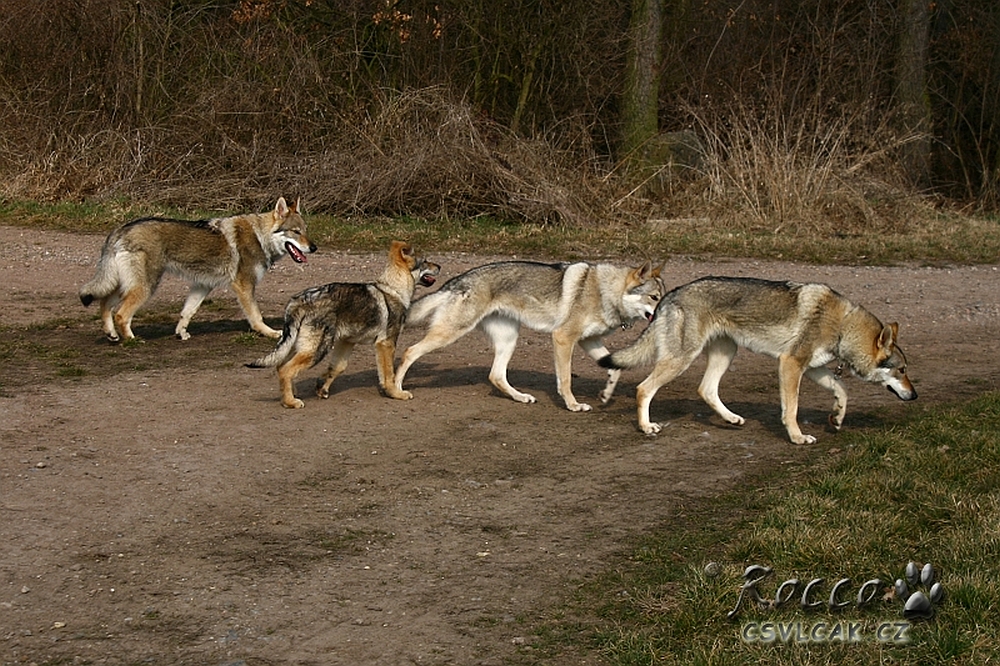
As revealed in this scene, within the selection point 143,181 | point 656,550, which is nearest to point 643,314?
point 656,550

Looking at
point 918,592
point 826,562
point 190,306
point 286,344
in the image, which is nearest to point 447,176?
point 190,306

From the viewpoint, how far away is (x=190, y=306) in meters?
11.2

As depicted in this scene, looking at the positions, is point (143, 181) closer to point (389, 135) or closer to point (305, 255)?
point (389, 135)

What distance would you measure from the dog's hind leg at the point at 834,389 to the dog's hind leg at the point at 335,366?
11.1 ft

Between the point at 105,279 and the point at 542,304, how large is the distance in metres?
3.99

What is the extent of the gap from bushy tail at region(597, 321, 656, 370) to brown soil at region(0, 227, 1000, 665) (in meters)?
0.44

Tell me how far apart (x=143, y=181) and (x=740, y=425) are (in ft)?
41.4

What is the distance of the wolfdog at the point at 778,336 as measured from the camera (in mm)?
8250

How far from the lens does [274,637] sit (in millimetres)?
4879

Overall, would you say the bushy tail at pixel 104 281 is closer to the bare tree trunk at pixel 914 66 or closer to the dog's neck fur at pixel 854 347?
the dog's neck fur at pixel 854 347

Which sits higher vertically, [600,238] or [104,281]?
[104,281]

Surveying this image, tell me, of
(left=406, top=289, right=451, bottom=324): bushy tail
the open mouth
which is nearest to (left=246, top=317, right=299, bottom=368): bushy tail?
(left=406, top=289, right=451, bottom=324): bushy tail

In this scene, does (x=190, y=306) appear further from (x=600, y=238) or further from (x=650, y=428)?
(x=600, y=238)

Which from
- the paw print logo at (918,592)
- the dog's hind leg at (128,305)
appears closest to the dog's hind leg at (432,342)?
the dog's hind leg at (128,305)
